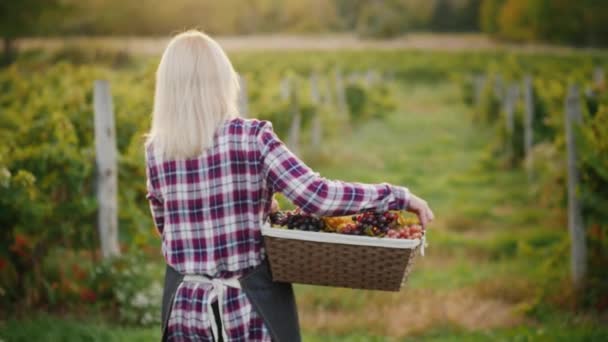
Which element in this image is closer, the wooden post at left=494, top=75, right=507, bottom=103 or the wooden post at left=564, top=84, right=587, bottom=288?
the wooden post at left=564, top=84, right=587, bottom=288

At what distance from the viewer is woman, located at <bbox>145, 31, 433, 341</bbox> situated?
2.42 meters

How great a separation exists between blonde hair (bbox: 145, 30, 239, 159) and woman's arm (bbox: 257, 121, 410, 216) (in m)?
0.18

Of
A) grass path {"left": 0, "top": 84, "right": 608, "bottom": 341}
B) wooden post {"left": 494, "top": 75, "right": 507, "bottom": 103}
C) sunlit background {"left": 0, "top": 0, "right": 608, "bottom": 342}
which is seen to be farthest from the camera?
wooden post {"left": 494, "top": 75, "right": 507, "bottom": 103}

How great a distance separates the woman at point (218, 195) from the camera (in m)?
2.42

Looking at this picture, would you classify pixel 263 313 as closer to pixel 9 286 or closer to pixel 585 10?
pixel 9 286

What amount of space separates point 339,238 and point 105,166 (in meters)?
3.71

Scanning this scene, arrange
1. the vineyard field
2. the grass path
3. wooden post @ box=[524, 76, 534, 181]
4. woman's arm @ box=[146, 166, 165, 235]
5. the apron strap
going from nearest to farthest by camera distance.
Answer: the apron strap < woman's arm @ box=[146, 166, 165, 235] < the grass path < the vineyard field < wooden post @ box=[524, 76, 534, 181]

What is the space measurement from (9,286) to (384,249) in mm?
3777

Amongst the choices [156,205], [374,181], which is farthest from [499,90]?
[156,205]

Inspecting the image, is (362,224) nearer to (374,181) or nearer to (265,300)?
(265,300)

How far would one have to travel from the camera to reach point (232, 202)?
8.14 ft

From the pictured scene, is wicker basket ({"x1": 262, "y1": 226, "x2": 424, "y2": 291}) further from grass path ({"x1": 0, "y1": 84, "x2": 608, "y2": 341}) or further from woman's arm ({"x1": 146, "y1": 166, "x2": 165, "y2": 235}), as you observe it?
grass path ({"x1": 0, "y1": 84, "x2": 608, "y2": 341})

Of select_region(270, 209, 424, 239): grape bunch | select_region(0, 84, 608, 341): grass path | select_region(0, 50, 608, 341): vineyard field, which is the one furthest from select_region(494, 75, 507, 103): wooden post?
select_region(270, 209, 424, 239): grape bunch

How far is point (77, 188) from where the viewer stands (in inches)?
217
